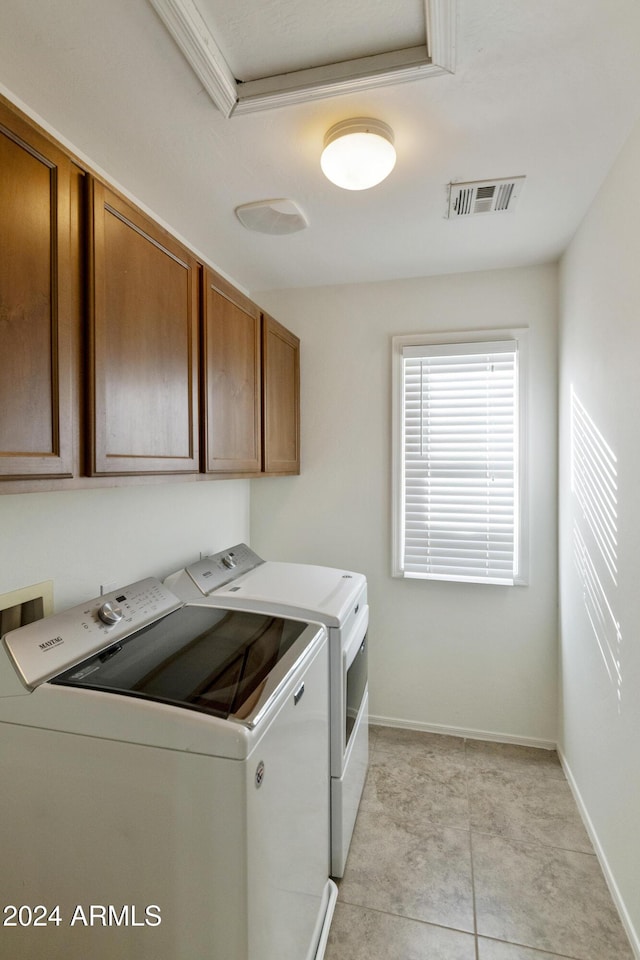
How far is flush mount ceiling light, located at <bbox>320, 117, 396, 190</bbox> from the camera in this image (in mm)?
1459

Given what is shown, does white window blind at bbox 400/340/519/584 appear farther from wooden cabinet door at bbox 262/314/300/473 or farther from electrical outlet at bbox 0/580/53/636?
electrical outlet at bbox 0/580/53/636

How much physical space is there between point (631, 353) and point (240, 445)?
146cm

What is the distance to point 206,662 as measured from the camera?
131 centimetres

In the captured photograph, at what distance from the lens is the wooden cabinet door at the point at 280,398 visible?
237 cm

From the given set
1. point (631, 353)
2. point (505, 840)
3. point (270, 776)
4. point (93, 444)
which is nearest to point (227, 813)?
point (270, 776)

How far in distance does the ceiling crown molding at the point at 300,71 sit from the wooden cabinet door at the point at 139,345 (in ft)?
1.29

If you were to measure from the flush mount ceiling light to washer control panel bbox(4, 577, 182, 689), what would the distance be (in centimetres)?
150

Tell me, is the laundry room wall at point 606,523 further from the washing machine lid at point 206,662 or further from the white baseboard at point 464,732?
the washing machine lid at point 206,662

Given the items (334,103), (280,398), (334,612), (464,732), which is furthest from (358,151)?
(464,732)

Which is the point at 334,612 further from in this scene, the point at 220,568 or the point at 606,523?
the point at 606,523

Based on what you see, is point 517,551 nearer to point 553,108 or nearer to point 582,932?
point 582,932

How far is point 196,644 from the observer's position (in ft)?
4.66

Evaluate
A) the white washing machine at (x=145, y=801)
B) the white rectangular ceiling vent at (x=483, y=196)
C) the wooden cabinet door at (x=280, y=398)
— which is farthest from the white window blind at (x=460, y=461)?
the white washing machine at (x=145, y=801)

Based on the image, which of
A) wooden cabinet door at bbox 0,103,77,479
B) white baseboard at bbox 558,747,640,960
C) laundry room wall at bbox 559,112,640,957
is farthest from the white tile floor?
wooden cabinet door at bbox 0,103,77,479
